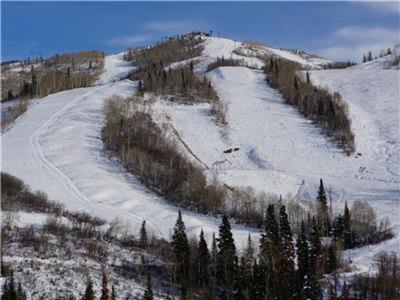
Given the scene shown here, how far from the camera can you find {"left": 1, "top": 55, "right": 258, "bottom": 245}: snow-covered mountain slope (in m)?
82.8

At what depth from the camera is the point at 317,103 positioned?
439ft

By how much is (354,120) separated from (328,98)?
880cm

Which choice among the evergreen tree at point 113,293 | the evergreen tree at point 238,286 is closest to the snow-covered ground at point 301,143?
the evergreen tree at point 238,286

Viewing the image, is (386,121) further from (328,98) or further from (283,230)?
(283,230)

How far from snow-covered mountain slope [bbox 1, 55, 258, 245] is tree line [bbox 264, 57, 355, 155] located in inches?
1594

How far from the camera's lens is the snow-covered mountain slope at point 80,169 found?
82.8 meters

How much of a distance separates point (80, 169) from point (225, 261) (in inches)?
1491

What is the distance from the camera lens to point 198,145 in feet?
377

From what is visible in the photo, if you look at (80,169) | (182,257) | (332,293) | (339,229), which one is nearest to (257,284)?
(332,293)

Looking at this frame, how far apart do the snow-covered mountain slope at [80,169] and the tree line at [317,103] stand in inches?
1594

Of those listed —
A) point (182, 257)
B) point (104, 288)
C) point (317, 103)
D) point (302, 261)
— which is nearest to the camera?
point (104, 288)

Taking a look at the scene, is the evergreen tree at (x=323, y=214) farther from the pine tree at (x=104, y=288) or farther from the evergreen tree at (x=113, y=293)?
the pine tree at (x=104, y=288)

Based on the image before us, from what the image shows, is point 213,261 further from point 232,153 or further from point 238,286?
point 232,153

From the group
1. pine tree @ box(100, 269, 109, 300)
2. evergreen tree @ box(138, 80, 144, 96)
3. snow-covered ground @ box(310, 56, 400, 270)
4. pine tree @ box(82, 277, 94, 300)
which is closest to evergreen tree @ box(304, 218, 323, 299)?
snow-covered ground @ box(310, 56, 400, 270)
